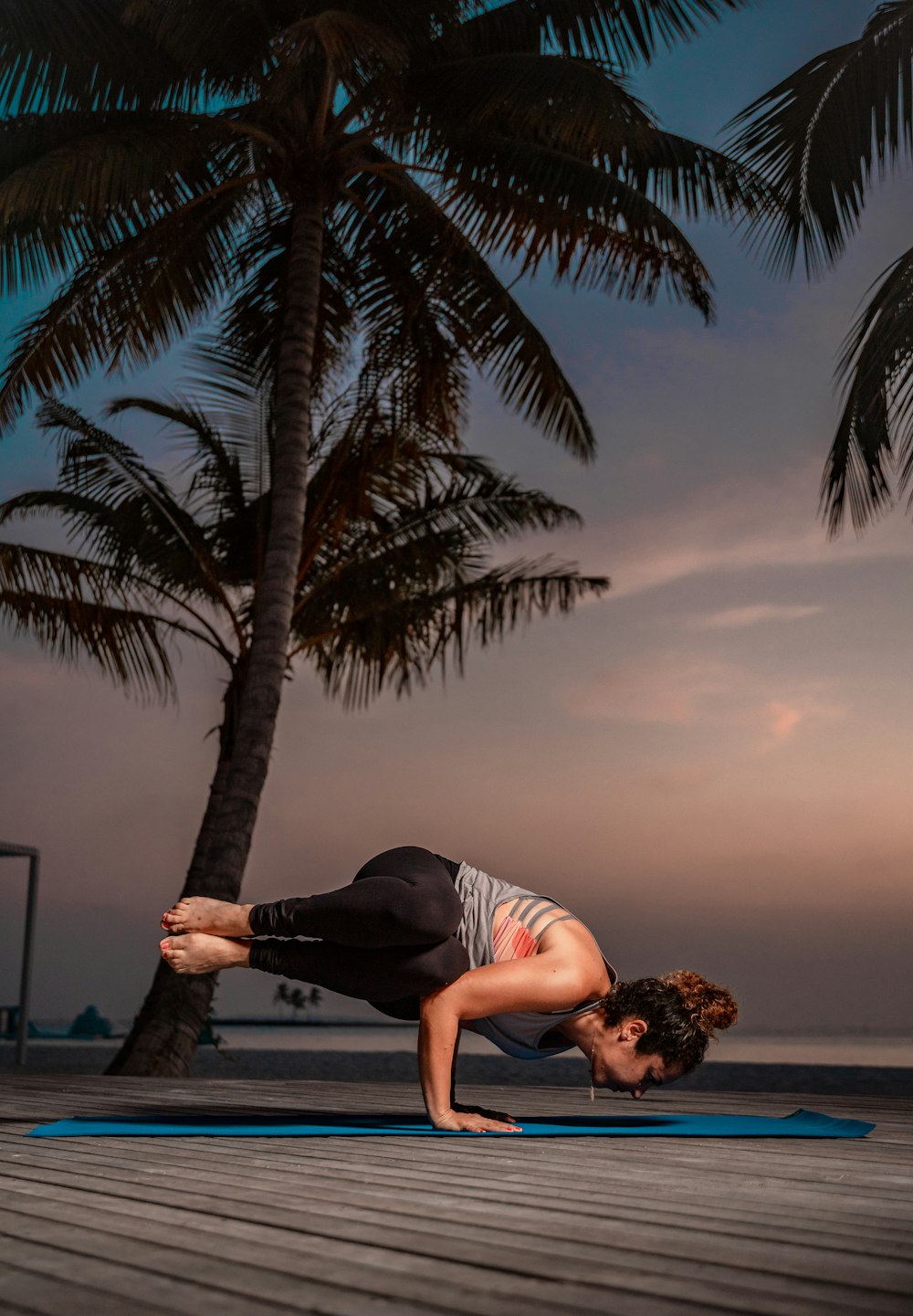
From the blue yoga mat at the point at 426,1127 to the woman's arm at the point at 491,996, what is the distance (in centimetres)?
24

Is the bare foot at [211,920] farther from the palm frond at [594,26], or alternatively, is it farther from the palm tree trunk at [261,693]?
the palm frond at [594,26]

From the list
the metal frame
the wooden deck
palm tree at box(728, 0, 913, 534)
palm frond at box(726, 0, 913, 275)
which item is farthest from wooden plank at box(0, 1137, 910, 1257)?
the metal frame

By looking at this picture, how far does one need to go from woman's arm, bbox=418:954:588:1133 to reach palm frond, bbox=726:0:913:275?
17.4 feet

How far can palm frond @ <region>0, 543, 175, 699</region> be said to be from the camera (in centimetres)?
992

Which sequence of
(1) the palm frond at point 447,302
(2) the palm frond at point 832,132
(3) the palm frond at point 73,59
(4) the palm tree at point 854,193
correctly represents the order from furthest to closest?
(1) the palm frond at point 447,302 → (3) the palm frond at point 73,59 → (2) the palm frond at point 832,132 → (4) the palm tree at point 854,193

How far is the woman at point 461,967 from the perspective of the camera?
315 centimetres

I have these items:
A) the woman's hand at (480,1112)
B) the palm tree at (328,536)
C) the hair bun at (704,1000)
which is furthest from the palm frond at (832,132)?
the woman's hand at (480,1112)

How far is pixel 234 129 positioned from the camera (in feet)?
28.6

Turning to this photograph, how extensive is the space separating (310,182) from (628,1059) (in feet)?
25.3

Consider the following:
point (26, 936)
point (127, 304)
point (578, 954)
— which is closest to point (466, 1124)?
point (578, 954)

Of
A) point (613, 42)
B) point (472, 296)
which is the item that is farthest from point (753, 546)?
point (613, 42)

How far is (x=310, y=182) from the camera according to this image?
9.24m

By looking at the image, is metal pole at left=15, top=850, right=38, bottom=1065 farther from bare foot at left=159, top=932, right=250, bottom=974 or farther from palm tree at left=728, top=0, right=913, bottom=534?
bare foot at left=159, top=932, right=250, bottom=974

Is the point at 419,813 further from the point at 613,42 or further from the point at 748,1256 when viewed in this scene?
the point at 748,1256
